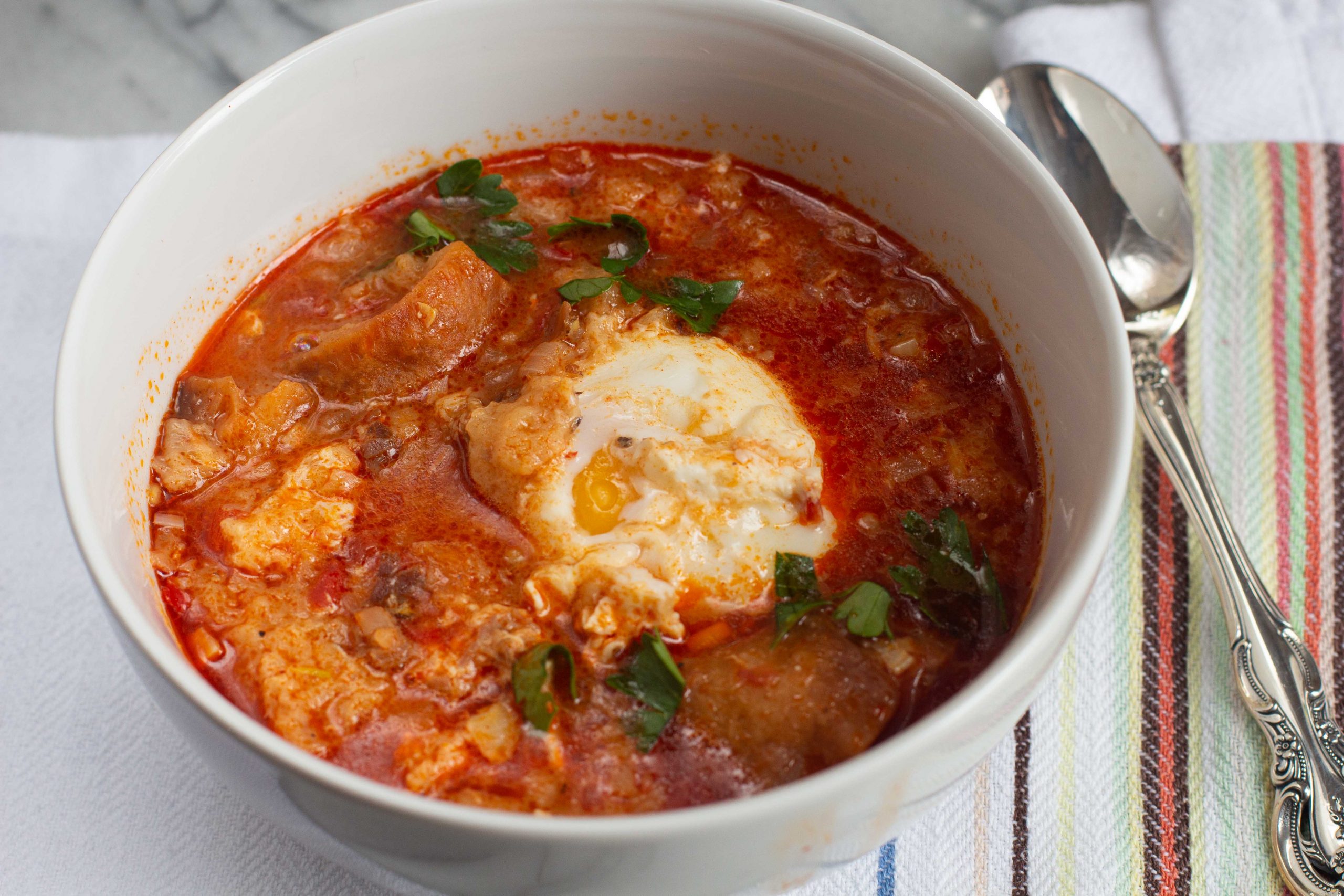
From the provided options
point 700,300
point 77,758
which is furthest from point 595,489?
point 77,758

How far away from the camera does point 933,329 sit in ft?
9.68

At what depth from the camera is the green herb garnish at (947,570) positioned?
2.46 m

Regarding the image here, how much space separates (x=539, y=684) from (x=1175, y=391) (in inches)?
78.6

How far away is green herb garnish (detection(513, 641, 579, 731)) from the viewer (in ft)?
7.51

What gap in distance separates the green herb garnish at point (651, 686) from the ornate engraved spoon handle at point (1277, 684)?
4.68 feet

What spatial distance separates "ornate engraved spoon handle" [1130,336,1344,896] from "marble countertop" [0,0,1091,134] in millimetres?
1593

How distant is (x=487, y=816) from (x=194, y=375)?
1.61 metres

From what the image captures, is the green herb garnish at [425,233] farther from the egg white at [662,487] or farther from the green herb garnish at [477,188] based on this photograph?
the egg white at [662,487]

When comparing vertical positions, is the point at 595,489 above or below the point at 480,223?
below

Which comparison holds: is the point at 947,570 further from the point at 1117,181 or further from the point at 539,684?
the point at 1117,181

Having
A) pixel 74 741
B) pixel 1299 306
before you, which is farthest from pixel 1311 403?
pixel 74 741

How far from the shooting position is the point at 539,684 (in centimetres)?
230

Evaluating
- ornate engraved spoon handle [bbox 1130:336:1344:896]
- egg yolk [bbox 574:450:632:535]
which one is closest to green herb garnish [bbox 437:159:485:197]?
egg yolk [bbox 574:450:632:535]

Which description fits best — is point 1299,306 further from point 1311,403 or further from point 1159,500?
point 1159,500
